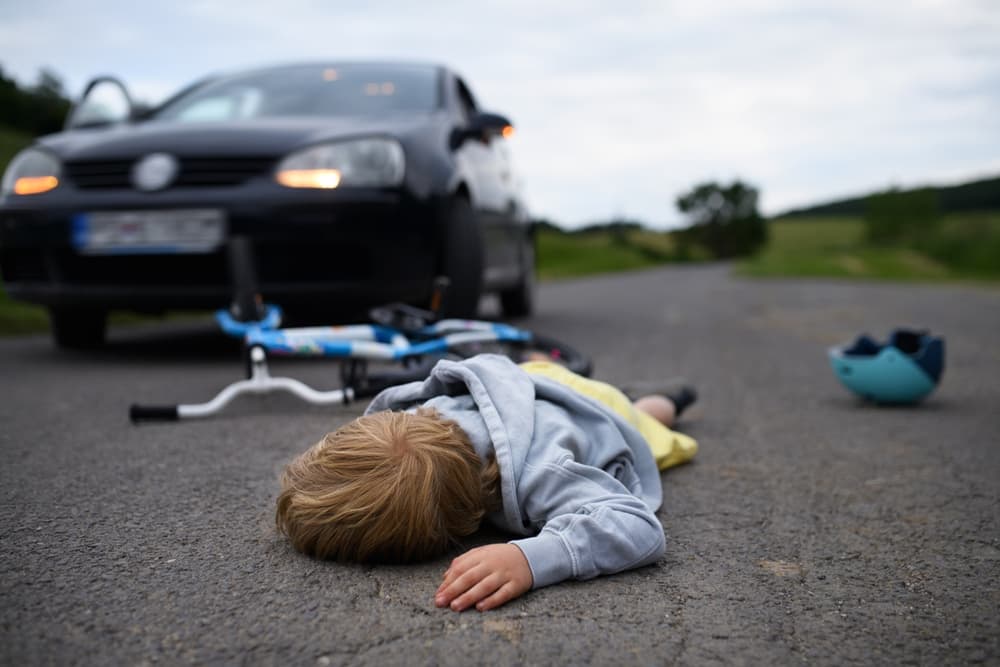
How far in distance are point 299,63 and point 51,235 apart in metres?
2.10

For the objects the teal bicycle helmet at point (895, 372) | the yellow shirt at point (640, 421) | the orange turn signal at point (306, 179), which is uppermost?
the orange turn signal at point (306, 179)

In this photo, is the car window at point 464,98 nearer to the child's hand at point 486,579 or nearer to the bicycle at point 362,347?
the bicycle at point 362,347

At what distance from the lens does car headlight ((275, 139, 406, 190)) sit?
4.21 meters

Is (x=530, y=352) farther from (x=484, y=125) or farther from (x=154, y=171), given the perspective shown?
(x=154, y=171)

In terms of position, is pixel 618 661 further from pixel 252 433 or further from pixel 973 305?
pixel 973 305

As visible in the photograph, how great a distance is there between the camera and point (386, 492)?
1.74 metres

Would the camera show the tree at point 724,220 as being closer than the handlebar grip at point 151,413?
No

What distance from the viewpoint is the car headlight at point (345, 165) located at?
421 cm

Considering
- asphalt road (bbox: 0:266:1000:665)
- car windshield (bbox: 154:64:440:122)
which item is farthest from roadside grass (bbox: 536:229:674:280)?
asphalt road (bbox: 0:266:1000:665)

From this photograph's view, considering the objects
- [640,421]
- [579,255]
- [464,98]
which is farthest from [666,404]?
[579,255]

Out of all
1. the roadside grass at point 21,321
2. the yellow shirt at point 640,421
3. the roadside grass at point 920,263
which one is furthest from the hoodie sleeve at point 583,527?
the roadside grass at point 920,263

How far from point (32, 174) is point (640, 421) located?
11.5ft

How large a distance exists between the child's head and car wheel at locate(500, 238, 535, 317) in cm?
562

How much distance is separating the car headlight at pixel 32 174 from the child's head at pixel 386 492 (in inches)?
129
